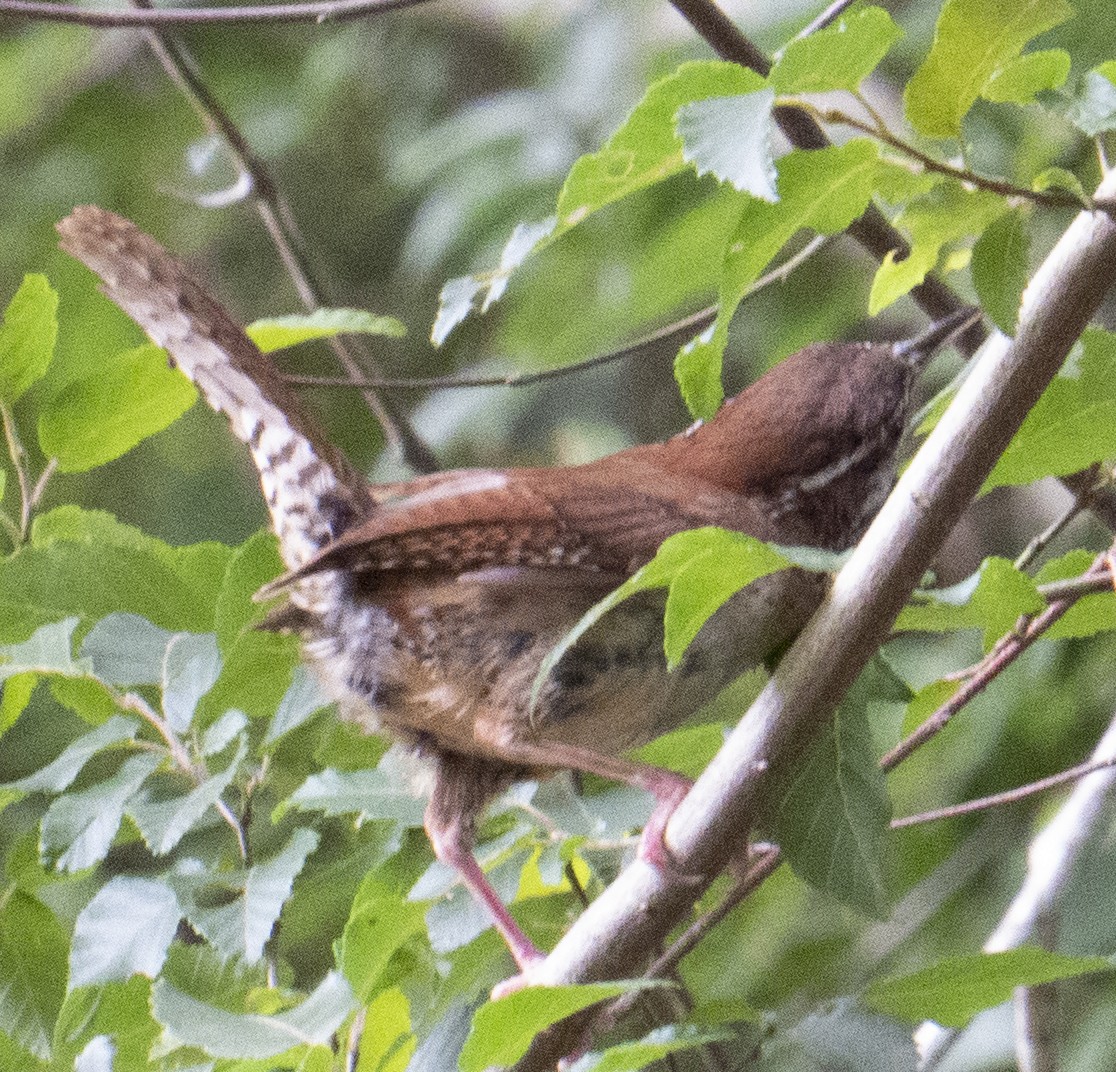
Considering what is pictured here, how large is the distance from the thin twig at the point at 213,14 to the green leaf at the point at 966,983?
1.16 m

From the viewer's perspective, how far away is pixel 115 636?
5.54 ft

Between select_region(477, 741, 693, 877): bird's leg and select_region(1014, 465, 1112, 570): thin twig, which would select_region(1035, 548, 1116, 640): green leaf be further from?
select_region(477, 741, 693, 877): bird's leg

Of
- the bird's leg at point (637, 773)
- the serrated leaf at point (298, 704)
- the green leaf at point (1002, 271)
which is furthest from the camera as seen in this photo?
the serrated leaf at point (298, 704)

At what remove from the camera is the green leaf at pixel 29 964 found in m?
1.83

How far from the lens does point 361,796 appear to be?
1651 millimetres

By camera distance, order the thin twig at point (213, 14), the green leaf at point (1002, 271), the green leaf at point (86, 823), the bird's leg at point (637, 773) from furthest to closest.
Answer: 1. the thin twig at point (213, 14)
2. the green leaf at point (86, 823)
3. the bird's leg at point (637, 773)
4. the green leaf at point (1002, 271)

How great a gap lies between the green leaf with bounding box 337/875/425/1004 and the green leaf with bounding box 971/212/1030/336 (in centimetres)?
75

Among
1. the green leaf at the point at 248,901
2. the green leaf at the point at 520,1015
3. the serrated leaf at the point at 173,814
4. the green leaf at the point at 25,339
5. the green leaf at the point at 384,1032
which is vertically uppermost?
the green leaf at the point at 25,339

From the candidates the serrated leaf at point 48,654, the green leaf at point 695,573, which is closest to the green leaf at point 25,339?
the serrated leaf at point 48,654

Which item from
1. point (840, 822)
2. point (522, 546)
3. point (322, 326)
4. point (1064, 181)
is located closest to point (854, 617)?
point (840, 822)

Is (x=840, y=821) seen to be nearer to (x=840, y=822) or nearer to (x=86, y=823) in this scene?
(x=840, y=822)

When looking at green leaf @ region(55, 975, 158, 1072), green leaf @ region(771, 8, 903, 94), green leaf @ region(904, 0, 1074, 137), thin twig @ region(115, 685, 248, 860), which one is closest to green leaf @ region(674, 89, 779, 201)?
green leaf @ region(771, 8, 903, 94)

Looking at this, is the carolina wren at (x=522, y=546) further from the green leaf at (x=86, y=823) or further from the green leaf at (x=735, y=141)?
the green leaf at (x=735, y=141)

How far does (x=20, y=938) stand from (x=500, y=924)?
64 centimetres
